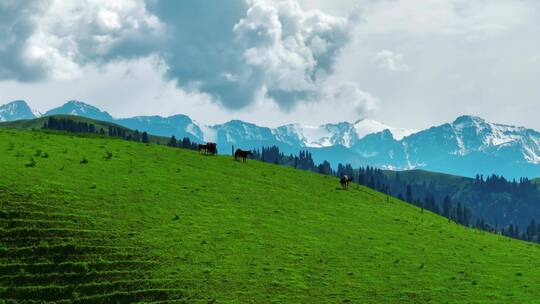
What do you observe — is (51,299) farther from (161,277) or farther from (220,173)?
(220,173)

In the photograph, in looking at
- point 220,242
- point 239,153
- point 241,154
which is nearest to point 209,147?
point 239,153

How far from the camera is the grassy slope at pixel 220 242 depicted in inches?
1403

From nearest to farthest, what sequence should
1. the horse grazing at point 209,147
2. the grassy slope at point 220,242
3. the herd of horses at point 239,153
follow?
the grassy slope at point 220,242 → the herd of horses at point 239,153 → the horse grazing at point 209,147

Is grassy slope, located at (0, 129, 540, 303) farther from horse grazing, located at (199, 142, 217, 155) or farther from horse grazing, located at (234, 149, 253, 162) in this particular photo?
horse grazing, located at (199, 142, 217, 155)

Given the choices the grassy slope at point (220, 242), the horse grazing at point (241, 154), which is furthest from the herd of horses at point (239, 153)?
the grassy slope at point (220, 242)

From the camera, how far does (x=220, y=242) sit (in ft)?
139

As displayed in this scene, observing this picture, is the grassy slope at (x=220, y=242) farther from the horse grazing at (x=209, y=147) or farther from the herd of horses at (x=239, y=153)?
the horse grazing at (x=209, y=147)

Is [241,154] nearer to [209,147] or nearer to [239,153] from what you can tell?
[239,153]

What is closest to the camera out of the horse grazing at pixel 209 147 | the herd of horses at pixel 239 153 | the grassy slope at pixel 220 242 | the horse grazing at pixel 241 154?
the grassy slope at pixel 220 242

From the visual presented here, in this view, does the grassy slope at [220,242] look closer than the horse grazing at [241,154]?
Yes

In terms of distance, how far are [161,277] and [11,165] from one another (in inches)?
817

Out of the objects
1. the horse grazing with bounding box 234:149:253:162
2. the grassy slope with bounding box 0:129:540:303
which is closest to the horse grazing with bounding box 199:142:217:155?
the horse grazing with bounding box 234:149:253:162

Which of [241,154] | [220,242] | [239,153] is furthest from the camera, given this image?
[241,154]

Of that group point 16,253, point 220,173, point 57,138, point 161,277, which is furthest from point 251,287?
point 57,138
